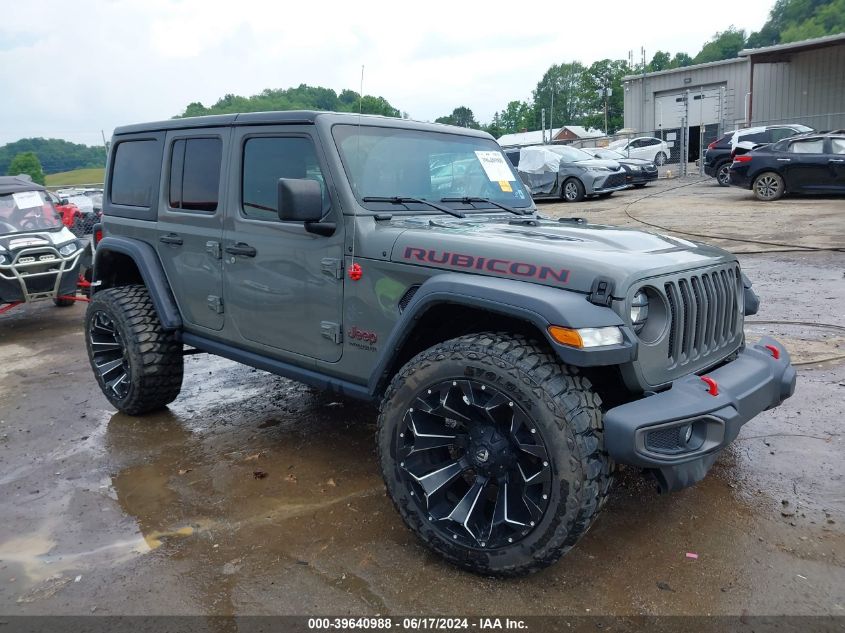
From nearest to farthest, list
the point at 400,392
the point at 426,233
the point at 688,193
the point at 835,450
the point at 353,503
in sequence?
1. the point at 400,392
2. the point at 426,233
3. the point at 353,503
4. the point at 835,450
5. the point at 688,193

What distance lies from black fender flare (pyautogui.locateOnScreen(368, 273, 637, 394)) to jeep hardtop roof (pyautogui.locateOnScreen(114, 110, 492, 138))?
1.22 meters

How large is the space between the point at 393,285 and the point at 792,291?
641 cm

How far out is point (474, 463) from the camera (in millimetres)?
2828

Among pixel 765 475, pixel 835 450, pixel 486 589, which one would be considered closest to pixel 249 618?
pixel 486 589

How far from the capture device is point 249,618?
2682 mm

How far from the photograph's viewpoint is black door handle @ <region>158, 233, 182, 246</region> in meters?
4.39

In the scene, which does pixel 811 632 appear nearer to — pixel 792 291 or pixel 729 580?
pixel 729 580

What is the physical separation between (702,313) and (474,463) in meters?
1.17

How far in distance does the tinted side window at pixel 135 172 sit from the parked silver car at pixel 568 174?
13.3m

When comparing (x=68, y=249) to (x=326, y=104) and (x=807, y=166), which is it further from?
(x=807, y=166)

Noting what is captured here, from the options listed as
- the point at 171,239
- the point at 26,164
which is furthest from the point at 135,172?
the point at 26,164

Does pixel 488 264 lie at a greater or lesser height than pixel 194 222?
lesser

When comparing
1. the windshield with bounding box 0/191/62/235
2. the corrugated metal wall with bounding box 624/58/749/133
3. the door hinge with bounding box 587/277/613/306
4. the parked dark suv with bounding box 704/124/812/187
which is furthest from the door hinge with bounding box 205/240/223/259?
the corrugated metal wall with bounding box 624/58/749/133

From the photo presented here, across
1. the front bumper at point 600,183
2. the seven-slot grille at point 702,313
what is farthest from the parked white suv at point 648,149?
the seven-slot grille at point 702,313
